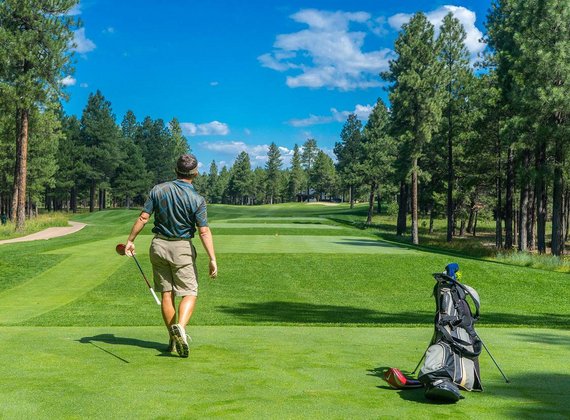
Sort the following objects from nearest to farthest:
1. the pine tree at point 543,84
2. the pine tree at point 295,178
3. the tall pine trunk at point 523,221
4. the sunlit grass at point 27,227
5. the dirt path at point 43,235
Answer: the pine tree at point 543,84
the dirt path at point 43,235
the sunlit grass at point 27,227
the tall pine trunk at point 523,221
the pine tree at point 295,178

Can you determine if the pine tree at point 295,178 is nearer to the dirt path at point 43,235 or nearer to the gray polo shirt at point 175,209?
the dirt path at point 43,235

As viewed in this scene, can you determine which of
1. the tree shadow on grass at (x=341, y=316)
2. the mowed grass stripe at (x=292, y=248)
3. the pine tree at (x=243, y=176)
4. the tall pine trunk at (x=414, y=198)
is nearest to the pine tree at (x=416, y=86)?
the tall pine trunk at (x=414, y=198)

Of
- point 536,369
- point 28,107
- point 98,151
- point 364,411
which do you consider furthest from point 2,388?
point 98,151

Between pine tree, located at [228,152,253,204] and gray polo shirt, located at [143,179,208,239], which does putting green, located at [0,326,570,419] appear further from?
pine tree, located at [228,152,253,204]

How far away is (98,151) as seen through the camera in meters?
85.4

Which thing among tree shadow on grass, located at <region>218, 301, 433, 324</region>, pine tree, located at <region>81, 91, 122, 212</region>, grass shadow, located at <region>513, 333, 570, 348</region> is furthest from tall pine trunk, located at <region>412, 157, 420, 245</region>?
pine tree, located at <region>81, 91, 122, 212</region>

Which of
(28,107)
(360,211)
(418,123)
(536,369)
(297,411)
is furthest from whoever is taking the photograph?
(360,211)

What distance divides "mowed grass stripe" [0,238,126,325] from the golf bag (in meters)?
8.19

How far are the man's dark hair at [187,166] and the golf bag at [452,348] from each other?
3417 millimetres

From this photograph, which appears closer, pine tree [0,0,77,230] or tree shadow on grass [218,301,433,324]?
tree shadow on grass [218,301,433,324]

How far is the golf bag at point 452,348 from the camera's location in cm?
475

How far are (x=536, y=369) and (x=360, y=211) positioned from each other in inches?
3656

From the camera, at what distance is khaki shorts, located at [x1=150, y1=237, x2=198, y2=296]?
6.60m

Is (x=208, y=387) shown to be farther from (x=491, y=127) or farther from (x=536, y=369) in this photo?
(x=491, y=127)
